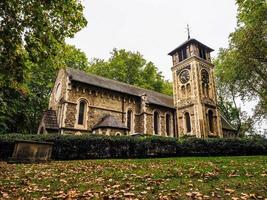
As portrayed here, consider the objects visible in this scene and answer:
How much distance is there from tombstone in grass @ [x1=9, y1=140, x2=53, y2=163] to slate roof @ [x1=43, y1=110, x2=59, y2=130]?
756 centimetres

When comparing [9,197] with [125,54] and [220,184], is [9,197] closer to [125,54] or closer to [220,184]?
[220,184]

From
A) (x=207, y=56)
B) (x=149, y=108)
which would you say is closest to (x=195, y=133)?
(x=149, y=108)

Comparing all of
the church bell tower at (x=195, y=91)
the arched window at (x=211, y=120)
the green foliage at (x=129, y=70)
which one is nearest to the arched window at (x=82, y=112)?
the church bell tower at (x=195, y=91)

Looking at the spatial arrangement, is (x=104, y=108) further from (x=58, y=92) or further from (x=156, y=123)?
(x=156, y=123)

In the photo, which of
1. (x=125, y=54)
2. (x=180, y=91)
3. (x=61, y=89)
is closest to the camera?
(x=61, y=89)

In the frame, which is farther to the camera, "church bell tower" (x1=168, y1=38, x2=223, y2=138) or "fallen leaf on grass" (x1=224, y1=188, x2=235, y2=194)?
"church bell tower" (x1=168, y1=38, x2=223, y2=138)

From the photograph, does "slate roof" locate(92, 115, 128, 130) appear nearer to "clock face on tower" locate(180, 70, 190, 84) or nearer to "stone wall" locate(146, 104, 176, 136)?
"stone wall" locate(146, 104, 176, 136)

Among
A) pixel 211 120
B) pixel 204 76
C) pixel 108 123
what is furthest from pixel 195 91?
pixel 108 123

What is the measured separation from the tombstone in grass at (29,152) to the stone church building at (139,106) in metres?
7.00

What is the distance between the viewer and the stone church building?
20.8 meters

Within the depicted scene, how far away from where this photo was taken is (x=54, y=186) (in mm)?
6391

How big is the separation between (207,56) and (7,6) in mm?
27966

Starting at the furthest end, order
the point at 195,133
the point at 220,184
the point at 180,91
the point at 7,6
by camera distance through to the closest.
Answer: the point at 180,91
the point at 195,133
the point at 7,6
the point at 220,184

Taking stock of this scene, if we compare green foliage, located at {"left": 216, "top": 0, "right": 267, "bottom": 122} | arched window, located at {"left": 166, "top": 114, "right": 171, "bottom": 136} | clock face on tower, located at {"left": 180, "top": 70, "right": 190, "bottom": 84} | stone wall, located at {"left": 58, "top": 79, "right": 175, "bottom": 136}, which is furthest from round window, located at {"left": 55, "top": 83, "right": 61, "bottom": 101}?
green foliage, located at {"left": 216, "top": 0, "right": 267, "bottom": 122}
